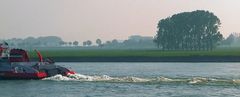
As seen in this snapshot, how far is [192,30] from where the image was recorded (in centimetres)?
12388

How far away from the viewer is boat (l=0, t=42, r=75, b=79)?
49.0 metres

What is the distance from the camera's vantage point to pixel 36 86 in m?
43.9

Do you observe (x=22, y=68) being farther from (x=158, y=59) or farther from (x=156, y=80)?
(x=158, y=59)

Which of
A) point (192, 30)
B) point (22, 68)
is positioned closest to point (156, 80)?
point (22, 68)

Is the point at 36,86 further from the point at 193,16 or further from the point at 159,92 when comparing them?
the point at 193,16

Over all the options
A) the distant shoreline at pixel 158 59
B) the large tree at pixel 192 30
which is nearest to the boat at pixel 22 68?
the distant shoreline at pixel 158 59

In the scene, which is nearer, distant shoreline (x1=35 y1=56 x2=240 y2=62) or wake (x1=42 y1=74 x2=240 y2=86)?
wake (x1=42 y1=74 x2=240 y2=86)

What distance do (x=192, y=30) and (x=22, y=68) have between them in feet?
256

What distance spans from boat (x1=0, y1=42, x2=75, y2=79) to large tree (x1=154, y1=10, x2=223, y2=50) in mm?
74315

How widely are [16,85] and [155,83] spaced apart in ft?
32.9

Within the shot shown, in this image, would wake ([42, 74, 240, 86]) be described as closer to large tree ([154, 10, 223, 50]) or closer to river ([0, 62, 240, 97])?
river ([0, 62, 240, 97])

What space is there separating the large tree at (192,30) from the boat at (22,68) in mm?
74315

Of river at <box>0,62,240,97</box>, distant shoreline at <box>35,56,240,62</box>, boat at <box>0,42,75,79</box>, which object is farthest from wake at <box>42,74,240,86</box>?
distant shoreline at <box>35,56,240,62</box>

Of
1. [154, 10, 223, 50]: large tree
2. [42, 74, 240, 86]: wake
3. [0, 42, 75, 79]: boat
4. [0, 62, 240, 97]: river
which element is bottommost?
[0, 62, 240, 97]: river
